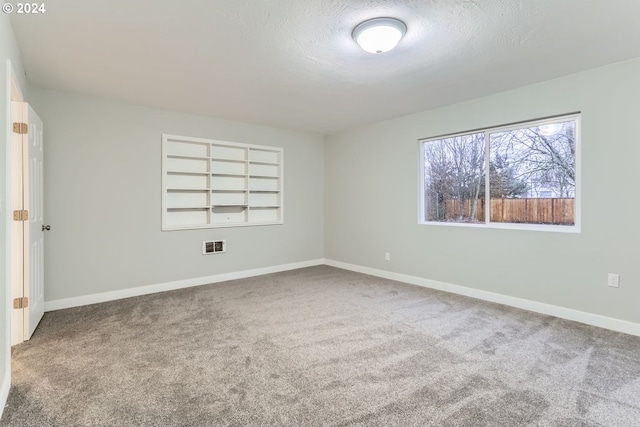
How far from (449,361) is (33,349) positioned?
320 centimetres

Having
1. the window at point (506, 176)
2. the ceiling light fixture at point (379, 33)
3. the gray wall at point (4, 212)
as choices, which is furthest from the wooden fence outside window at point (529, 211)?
the gray wall at point (4, 212)

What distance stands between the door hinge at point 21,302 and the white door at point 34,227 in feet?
0.11

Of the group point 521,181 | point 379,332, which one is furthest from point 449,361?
point 521,181

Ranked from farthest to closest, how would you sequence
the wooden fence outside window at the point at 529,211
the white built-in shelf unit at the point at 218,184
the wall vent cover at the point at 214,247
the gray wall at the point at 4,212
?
1. the wall vent cover at the point at 214,247
2. the white built-in shelf unit at the point at 218,184
3. the wooden fence outside window at the point at 529,211
4. the gray wall at the point at 4,212

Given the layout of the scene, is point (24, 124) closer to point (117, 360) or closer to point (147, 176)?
point (147, 176)

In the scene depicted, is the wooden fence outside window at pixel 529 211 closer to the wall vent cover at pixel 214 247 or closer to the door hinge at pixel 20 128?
the wall vent cover at pixel 214 247

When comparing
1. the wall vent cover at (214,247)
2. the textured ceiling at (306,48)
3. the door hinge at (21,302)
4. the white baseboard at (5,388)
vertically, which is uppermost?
the textured ceiling at (306,48)

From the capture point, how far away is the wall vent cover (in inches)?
185

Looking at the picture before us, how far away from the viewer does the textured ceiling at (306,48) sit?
2109 mm

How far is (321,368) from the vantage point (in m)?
2.27

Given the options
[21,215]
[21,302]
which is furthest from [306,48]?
[21,302]

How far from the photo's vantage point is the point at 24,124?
2.66m

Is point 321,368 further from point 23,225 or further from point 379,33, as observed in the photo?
point 23,225

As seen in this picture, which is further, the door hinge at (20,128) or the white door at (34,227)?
the white door at (34,227)
